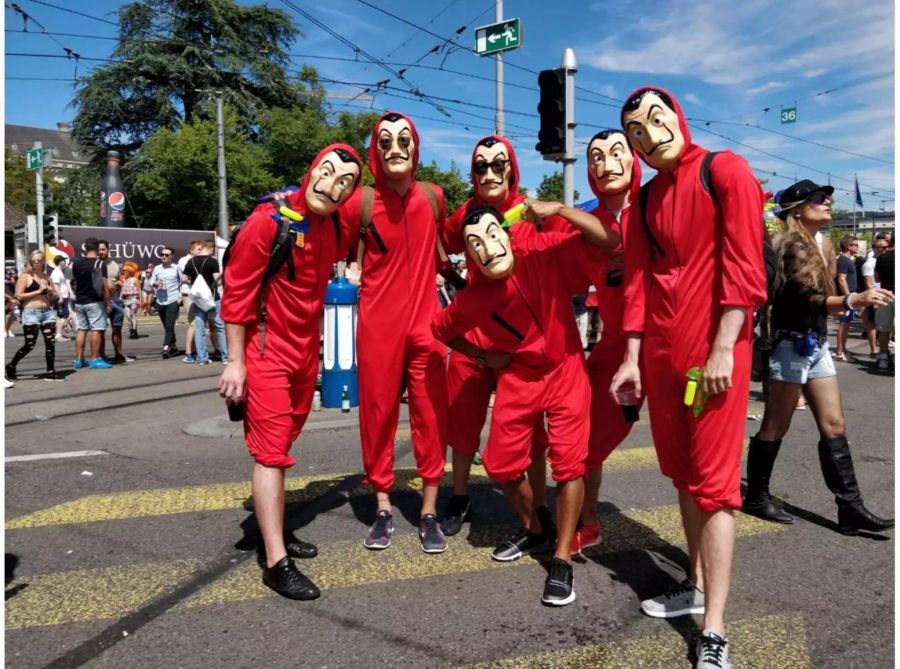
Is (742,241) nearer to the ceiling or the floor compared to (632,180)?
nearer to the floor

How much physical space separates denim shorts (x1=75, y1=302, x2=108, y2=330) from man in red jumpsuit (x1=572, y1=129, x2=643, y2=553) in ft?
28.6

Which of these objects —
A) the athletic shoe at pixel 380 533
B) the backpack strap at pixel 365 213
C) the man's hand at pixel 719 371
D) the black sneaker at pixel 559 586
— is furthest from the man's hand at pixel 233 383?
the man's hand at pixel 719 371

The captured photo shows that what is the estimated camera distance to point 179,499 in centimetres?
439

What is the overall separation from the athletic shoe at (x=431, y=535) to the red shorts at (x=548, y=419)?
58cm

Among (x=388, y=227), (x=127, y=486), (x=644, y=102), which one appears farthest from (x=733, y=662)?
(x=127, y=486)

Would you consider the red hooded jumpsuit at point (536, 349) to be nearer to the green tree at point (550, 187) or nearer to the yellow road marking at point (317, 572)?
the yellow road marking at point (317, 572)

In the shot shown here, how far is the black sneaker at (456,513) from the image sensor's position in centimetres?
385

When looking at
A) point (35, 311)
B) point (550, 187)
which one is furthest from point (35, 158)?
point (550, 187)

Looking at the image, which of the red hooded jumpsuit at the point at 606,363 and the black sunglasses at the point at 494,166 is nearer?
the red hooded jumpsuit at the point at 606,363

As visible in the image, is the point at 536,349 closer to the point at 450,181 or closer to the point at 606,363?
the point at 606,363

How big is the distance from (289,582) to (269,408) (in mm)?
761

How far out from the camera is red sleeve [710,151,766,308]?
95.3 inches

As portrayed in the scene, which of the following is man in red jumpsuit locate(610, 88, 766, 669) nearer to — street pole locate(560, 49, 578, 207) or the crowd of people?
the crowd of people

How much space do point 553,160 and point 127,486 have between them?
5.34 metres
